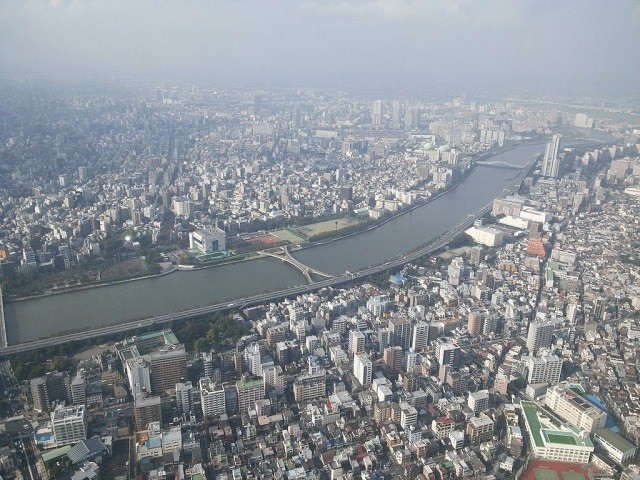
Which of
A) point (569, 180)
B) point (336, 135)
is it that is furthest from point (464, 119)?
point (569, 180)

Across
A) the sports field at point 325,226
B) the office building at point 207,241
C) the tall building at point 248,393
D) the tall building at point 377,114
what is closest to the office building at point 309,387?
the tall building at point 248,393

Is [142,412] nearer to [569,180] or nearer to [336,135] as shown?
[569,180]

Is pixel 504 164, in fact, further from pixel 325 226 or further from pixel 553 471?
pixel 553 471

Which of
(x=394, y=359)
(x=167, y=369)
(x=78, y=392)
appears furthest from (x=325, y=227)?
(x=78, y=392)

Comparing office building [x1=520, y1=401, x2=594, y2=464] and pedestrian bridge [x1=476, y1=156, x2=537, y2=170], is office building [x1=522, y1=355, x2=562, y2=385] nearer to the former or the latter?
office building [x1=520, y1=401, x2=594, y2=464]

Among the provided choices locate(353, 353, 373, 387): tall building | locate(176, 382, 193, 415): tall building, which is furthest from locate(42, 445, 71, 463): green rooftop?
locate(353, 353, 373, 387): tall building
